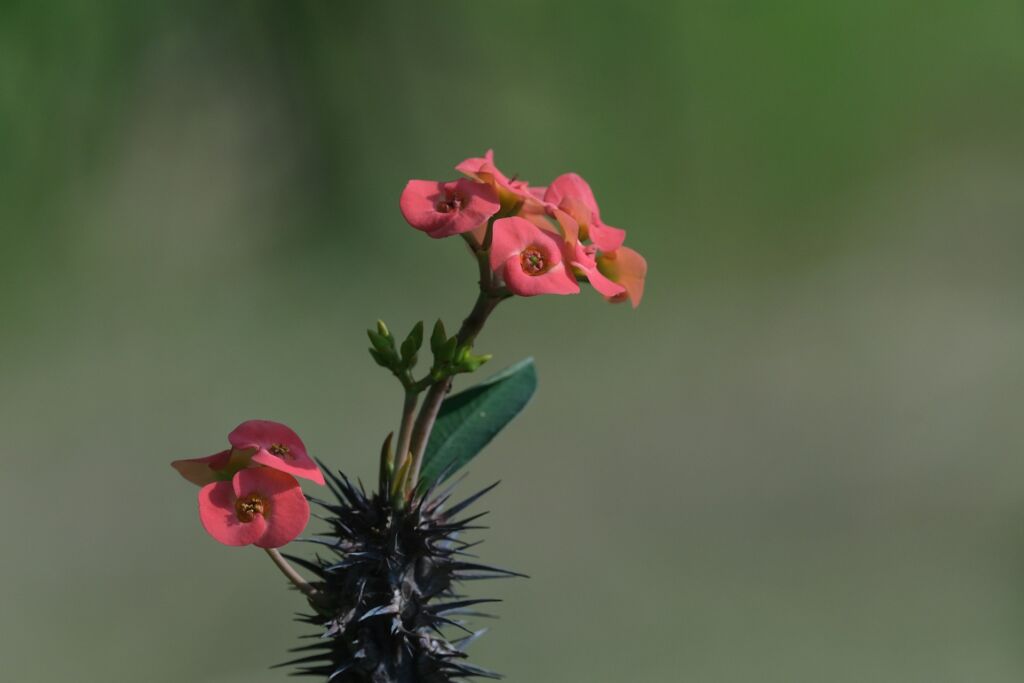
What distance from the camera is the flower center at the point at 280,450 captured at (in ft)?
2.29

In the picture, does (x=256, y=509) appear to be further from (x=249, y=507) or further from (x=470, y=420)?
(x=470, y=420)

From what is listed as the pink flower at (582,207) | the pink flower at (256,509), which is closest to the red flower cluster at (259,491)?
the pink flower at (256,509)

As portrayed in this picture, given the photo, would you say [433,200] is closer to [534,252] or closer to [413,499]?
[534,252]

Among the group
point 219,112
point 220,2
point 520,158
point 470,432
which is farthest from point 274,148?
point 470,432

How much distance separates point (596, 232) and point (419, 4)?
2.76 metres

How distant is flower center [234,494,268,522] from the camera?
2.23 ft

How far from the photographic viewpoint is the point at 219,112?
3420mm

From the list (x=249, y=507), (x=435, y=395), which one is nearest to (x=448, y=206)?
(x=435, y=395)

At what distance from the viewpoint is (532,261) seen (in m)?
0.72

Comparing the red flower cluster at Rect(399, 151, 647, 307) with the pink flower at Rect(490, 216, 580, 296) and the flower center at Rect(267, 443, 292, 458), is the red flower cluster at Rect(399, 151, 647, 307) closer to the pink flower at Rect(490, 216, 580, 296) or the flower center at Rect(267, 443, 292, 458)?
the pink flower at Rect(490, 216, 580, 296)

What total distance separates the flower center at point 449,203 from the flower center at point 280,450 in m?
0.18

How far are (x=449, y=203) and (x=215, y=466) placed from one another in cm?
23

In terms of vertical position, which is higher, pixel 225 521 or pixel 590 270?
pixel 590 270

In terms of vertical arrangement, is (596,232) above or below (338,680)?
above
